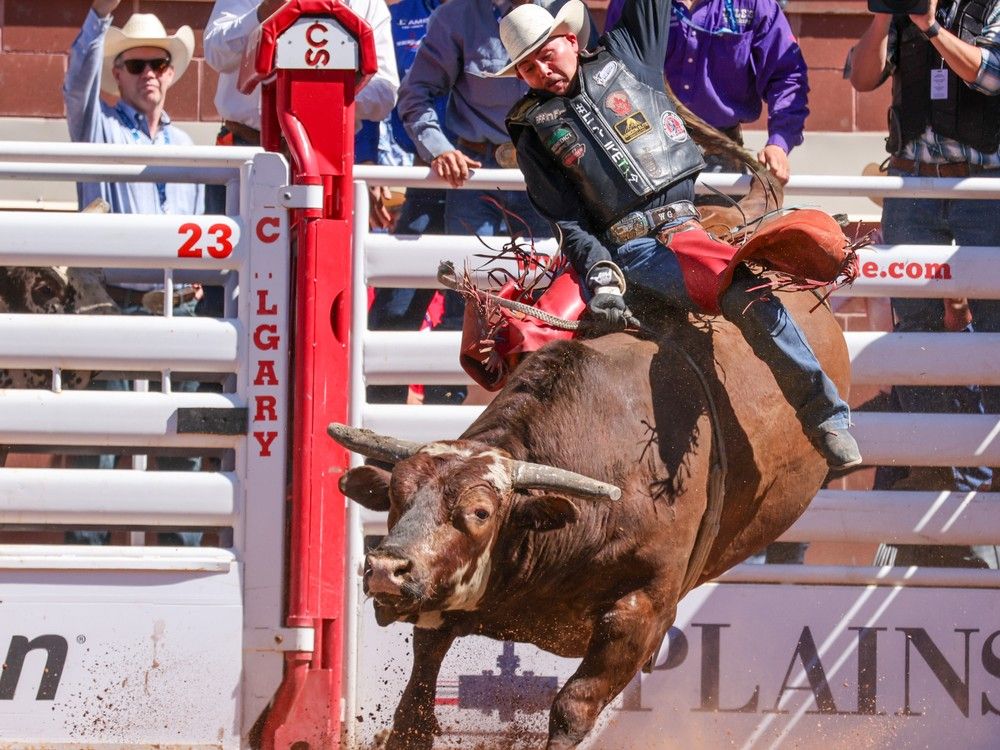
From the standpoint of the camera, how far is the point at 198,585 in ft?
18.0

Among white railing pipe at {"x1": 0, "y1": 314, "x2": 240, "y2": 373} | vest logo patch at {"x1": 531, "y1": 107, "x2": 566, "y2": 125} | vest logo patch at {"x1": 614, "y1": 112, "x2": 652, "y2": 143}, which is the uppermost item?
vest logo patch at {"x1": 531, "y1": 107, "x2": 566, "y2": 125}

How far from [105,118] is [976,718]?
435 centimetres

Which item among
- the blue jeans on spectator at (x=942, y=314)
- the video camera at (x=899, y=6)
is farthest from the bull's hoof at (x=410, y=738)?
the video camera at (x=899, y=6)

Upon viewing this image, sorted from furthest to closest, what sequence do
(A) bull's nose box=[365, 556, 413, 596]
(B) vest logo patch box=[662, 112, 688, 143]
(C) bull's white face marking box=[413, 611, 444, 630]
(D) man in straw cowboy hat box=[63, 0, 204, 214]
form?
1. (D) man in straw cowboy hat box=[63, 0, 204, 214]
2. (B) vest logo patch box=[662, 112, 688, 143]
3. (C) bull's white face marking box=[413, 611, 444, 630]
4. (A) bull's nose box=[365, 556, 413, 596]

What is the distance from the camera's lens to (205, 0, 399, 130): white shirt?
6.36 metres

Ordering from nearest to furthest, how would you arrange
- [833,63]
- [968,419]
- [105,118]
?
[968,419] → [105,118] → [833,63]

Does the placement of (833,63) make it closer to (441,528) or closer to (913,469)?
(913,469)

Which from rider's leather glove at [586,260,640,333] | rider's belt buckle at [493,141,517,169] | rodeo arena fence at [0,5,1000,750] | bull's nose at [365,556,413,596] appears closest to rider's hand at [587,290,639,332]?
rider's leather glove at [586,260,640,333]

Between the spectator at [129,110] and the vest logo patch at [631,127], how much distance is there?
6.90 ft

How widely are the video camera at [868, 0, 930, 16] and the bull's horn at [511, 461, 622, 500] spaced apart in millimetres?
2594

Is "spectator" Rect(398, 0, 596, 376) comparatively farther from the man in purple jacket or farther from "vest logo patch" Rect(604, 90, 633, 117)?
"vest logo patch" Rect(604, 90, 633, 117)

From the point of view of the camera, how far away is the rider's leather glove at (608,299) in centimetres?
483

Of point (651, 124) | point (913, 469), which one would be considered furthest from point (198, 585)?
point (913, 469)

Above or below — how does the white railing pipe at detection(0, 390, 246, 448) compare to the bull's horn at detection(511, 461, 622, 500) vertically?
below
